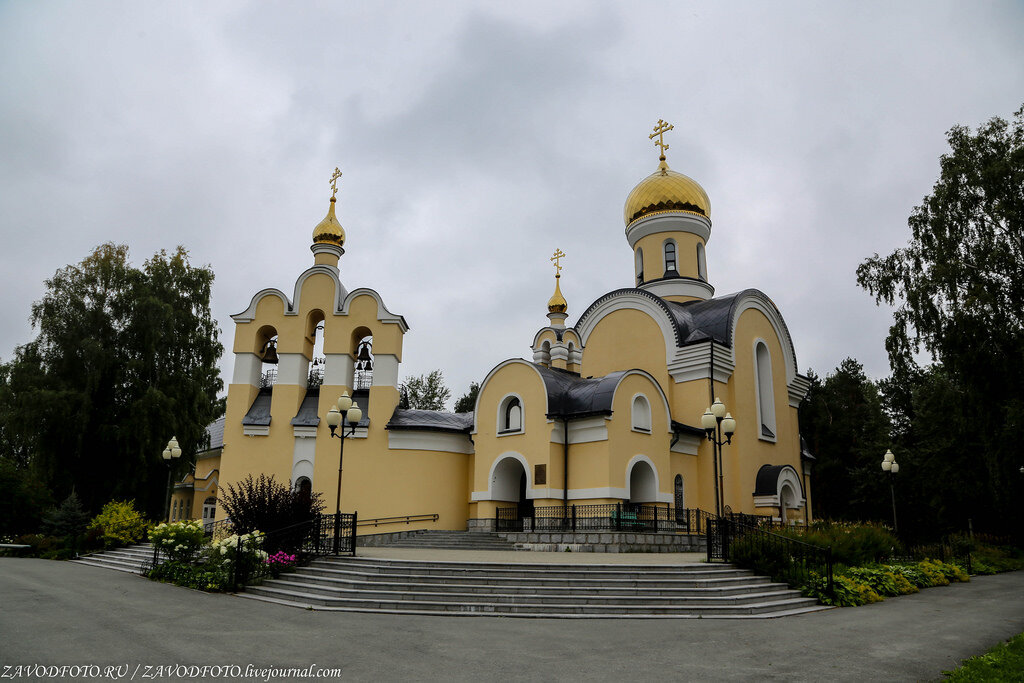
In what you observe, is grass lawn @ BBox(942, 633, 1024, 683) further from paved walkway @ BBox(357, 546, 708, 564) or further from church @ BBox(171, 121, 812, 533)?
church @ BBox(171, 121, 812, 533)

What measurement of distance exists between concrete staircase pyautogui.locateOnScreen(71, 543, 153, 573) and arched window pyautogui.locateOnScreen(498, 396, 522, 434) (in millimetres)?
9101

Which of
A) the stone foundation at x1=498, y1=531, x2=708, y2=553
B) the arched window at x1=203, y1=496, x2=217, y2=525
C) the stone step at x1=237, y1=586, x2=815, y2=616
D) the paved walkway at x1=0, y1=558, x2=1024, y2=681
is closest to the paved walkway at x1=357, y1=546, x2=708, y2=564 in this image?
the stone foundation at x1=498, y1=531, x2=708, y2=553

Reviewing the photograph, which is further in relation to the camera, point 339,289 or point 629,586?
point 339,289

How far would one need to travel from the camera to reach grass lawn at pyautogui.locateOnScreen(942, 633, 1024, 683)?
5.50m

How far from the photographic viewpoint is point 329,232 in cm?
2353

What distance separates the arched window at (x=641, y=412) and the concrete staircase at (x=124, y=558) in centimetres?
1186

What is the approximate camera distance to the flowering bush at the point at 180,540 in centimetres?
1252

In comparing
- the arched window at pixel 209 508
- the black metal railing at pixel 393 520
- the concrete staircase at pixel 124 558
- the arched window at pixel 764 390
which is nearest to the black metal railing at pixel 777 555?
the black metal railing at pixel 393 520

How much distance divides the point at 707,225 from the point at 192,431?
19.7m

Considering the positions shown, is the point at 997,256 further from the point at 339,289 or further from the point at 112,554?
the point at 112,554

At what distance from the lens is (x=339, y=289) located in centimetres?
2198

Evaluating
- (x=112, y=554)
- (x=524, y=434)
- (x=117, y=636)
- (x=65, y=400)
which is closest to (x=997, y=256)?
(x=524, y=434)

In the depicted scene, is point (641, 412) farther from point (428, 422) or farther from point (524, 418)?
point (428, 422)

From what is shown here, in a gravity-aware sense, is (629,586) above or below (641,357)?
below
